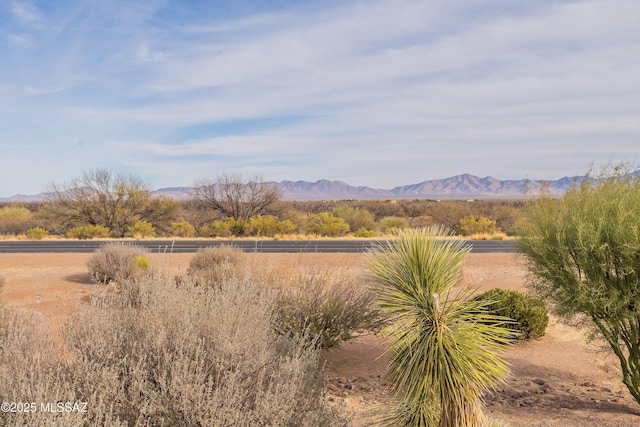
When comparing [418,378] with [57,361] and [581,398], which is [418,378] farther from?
[581,398]

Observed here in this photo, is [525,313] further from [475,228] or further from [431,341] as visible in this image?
[475,228]

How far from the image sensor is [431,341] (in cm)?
505

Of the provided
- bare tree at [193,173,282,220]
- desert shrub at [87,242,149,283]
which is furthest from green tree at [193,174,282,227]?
desert shrub at [87,242,149,283]

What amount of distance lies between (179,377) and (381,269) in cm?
261

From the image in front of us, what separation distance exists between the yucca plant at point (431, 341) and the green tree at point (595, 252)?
2795 mm

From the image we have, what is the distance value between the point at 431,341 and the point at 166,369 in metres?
2.61

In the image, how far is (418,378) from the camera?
16.8 feet

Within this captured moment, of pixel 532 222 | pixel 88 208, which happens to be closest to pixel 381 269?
pixel 532 222

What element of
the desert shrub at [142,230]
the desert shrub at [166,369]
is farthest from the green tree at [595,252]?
the desert shrub at [142,230]

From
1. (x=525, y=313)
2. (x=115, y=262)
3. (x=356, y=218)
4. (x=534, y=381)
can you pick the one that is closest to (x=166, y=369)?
(x=534, y=381)

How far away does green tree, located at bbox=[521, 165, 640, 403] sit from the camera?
7.06 m

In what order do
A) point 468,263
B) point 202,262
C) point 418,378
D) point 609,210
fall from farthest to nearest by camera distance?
point 468,263
point 202,262
point 609,210
point 418,378

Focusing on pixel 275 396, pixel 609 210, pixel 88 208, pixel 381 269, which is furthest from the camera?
pixel 88 208

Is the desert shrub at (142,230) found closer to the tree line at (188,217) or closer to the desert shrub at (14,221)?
the tree line at (188,217)
